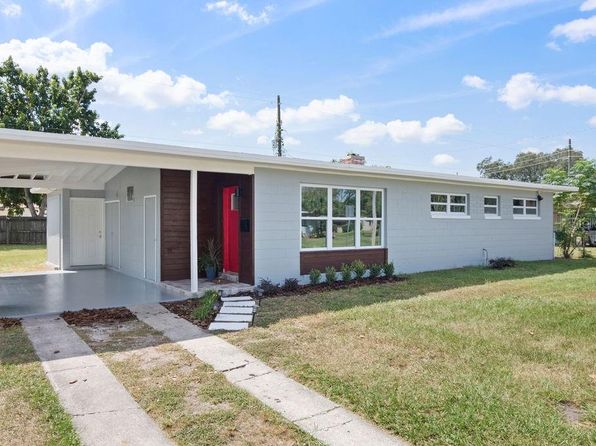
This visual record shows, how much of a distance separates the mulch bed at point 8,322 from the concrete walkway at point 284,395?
2.02 metres

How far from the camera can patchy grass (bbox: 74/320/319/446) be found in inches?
125

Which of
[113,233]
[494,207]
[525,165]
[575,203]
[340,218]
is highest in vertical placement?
[525,165]

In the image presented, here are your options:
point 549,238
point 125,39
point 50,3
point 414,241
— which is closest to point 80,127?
point 125,39

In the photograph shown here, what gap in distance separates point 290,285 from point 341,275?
1528mm

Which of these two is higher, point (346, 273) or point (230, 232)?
point (230, 232)

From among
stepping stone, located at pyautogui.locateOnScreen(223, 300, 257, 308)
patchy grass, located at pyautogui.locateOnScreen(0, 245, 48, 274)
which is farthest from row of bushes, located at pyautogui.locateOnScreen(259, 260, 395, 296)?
patchy grass, located at pyautogui.locateOnScreen(0, 245, 48, 274)

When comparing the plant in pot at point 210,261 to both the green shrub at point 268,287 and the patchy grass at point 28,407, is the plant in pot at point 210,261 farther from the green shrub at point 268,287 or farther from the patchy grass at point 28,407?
the patchy grass at point 28,407

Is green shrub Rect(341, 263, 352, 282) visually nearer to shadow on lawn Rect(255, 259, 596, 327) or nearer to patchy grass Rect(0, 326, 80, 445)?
shadow on lawn Rect(255, 259, 596, 327)

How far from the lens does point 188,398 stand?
3.82 metres

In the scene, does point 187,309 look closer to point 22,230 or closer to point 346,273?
point 346,273

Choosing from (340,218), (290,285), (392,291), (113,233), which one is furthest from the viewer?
(113,233)

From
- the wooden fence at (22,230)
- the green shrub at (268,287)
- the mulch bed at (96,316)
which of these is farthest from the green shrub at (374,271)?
the wooden fence at (22,230)

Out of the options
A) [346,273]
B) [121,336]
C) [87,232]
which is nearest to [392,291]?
[346,273]

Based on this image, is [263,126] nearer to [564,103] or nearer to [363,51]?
[363,51]
